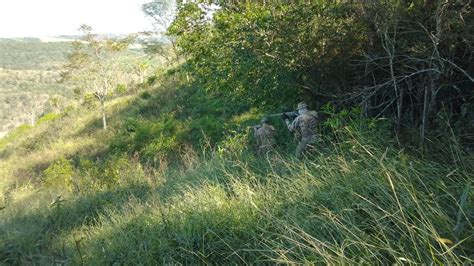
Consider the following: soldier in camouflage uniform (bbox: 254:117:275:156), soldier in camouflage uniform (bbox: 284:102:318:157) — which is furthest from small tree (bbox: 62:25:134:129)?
soldier in camouflage uniform (bbox: 284:102:318:157)

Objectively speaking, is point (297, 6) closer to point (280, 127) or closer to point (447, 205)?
point (280, 127)

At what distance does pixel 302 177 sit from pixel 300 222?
39.2 inches

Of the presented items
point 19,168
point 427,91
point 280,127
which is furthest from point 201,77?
point 19,168

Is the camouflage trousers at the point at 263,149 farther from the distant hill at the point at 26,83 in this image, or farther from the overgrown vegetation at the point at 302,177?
the distant hill at the point at 26,83

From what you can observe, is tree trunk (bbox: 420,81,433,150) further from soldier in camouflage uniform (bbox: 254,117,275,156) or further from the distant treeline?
the distant treeline

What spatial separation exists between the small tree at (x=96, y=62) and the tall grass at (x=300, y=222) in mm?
17727

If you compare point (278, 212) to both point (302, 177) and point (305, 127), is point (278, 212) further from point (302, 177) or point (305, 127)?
point (305, 127)

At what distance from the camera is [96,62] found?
23.6m

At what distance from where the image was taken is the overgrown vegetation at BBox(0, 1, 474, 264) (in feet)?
9.77

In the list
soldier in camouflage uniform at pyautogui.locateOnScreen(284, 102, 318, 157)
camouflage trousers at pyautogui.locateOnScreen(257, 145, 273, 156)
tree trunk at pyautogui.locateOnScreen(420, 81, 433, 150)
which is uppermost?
tree trunk at pyautogui.locateOnScreen(420, 81, 433, 150)

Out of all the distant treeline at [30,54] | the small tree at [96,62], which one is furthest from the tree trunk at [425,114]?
the distant treeline at [30,54]

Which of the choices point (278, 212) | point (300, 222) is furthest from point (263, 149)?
point (300, 222)

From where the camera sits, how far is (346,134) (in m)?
5.45

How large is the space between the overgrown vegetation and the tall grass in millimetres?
20
